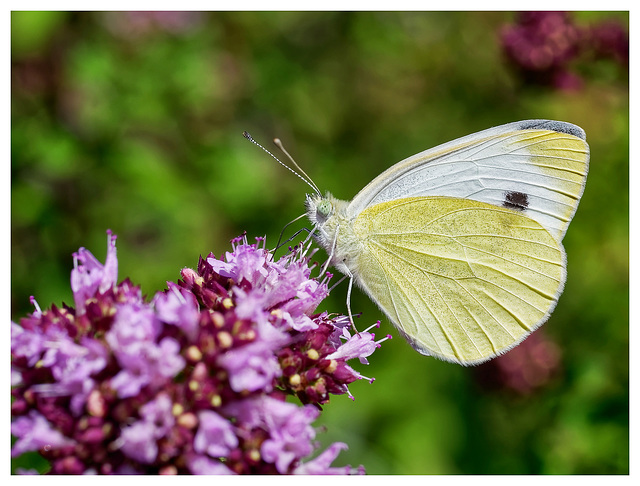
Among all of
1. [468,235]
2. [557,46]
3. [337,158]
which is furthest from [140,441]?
[557,46]

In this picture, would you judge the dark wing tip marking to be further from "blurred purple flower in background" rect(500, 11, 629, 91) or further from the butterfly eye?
"blurred purple flower in background" rect(500, 11, 629, 91)

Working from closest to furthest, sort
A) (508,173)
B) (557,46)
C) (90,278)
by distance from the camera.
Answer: (90,278)
(508,173)
(557,46)

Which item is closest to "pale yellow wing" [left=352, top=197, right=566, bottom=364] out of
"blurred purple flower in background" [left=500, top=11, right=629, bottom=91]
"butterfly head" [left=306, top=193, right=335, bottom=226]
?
"butterfly head" [left=306, top=193, right=335, bottom=226]

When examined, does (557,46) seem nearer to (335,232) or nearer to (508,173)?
(508,173)

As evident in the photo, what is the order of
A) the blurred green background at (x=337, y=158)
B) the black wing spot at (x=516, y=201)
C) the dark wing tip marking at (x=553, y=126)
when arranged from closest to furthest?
1. the dark wing tip marking at (x=553, y=126)
2. the black wing spot at (x=516, y=201)
3. the blurred green background at (x=337, y=158)

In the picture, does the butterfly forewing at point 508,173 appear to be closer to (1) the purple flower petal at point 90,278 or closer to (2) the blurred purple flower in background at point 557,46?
(1) the purple flower petal at point 90,278

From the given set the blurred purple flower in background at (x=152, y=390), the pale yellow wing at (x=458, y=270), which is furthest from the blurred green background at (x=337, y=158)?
the blurred purple flower in background at (x=152, y=390)

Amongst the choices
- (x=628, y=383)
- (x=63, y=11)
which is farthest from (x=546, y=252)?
(x=63, y=11)
